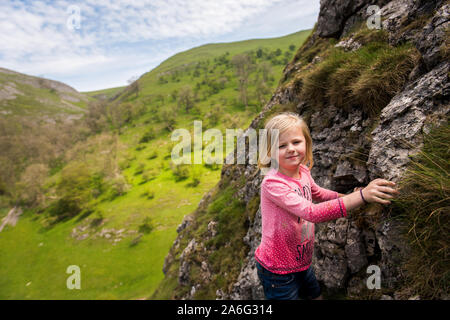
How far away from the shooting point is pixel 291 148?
296 centimetres

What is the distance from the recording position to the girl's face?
300 centimetres

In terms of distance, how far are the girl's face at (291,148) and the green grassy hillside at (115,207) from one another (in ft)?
119

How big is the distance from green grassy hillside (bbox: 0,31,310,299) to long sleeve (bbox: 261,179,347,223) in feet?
118

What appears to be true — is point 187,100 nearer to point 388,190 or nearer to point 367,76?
point 367,76

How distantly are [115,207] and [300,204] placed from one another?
7717cm

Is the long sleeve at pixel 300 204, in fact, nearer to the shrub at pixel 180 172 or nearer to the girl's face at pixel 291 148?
the girl's face at pixel 291 148

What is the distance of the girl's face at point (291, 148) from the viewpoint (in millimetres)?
2998

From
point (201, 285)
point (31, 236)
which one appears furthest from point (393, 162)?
point (31, 236)

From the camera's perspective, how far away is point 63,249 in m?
57.2

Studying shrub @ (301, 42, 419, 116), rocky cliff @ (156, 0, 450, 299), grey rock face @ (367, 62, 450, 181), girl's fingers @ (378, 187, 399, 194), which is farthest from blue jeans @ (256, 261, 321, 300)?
shrub @ (301, 42, 419, 116)

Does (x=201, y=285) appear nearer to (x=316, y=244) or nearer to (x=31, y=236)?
(x=316, y=244)

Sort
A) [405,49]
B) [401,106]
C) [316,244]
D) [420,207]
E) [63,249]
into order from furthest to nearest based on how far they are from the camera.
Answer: [63,249]
[316,244]
[405,49]
[401,106]
[420,207]

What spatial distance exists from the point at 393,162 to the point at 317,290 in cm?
238
